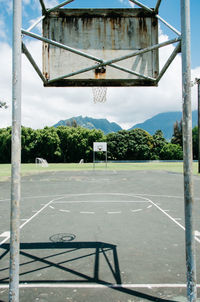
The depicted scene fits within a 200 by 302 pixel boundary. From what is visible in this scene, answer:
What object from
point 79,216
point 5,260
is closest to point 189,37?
point 5,260

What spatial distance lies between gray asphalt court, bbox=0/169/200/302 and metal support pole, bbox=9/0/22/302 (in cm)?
110

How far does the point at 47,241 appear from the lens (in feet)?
22.8

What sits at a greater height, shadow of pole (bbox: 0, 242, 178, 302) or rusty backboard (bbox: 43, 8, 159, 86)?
rusty backboard (bbox: 43, 8, 159, 86)

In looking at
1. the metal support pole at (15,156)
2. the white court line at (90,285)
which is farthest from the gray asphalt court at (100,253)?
the metal support pole at (15,156)

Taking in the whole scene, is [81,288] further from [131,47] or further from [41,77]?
[131,47]

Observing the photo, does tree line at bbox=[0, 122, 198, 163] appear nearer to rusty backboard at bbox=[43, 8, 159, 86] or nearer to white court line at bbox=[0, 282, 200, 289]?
rusty backboard at bbox=[43, 8, 159, 86]

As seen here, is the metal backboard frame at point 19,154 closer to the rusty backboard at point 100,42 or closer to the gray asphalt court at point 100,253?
the gray asphalt court at point 100,253

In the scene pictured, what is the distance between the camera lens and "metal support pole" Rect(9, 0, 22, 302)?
3.40 m

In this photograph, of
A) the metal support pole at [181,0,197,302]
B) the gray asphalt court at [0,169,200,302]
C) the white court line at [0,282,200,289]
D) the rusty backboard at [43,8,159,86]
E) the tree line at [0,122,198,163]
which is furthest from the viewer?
the tree line at [0,122,198,163]

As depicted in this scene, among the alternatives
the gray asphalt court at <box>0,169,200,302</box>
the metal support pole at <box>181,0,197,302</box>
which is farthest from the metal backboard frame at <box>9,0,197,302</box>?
the gray asphalt court at <box>0,169,200,302</box>

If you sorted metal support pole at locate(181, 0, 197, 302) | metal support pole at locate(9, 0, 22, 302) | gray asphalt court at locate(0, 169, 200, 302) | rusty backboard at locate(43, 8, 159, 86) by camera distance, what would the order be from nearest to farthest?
metal support pole at locate(9, 0, 22, 302) < metal support pole at locate(181, 0, 197, 302) < gray asphalt court at locate(0, 169, 200, 302) < rusty backboard at locate(43, 8, 159, 86)

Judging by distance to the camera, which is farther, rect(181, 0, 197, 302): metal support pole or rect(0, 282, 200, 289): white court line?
rect(0, 282, 200, 289): white court line

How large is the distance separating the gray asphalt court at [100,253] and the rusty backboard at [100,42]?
4.22m

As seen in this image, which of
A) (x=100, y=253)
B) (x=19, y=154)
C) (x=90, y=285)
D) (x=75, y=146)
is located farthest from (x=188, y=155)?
(x=75, y=146)
